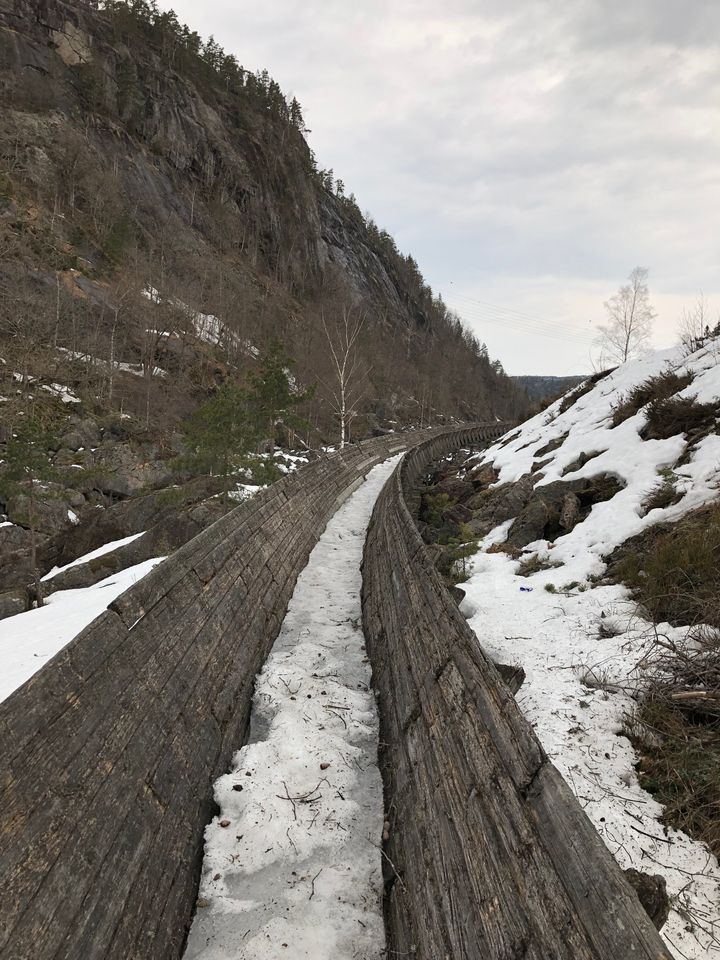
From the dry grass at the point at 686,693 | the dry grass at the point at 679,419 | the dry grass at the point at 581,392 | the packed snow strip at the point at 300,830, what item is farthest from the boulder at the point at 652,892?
the dry grass at the point at 581,392

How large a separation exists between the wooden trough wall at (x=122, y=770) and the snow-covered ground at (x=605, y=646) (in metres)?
2.69

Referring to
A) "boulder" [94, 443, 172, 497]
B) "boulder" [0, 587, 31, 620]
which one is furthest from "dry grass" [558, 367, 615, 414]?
"boulder" [0, 587, 31, 620]

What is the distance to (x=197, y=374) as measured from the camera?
3212 centimetres

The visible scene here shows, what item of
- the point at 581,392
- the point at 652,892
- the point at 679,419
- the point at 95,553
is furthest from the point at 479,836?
the point at 581,392

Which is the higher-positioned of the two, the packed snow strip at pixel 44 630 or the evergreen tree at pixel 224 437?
the evergreen tree at pixel 224 437

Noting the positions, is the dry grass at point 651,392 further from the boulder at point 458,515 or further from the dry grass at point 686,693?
the dry grass at point 686,693

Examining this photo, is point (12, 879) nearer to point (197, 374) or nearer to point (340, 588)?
point (340, 588)

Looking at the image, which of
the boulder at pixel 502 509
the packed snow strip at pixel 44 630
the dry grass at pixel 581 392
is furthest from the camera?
the dry grass at pixel 581 392

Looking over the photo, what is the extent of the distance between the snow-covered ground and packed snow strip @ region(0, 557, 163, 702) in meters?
3.95

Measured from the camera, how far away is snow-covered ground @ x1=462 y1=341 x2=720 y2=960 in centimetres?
259

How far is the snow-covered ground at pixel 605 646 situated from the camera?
2.59m

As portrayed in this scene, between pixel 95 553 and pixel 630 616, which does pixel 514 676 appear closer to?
pixel 630 616

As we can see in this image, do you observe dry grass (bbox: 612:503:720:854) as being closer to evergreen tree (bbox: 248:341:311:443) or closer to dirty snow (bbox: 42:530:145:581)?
dirty snow (bbox: 42:530:145:581)

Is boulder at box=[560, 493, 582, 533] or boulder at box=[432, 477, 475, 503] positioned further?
boulder at box=[432, 477, 475, 503]
